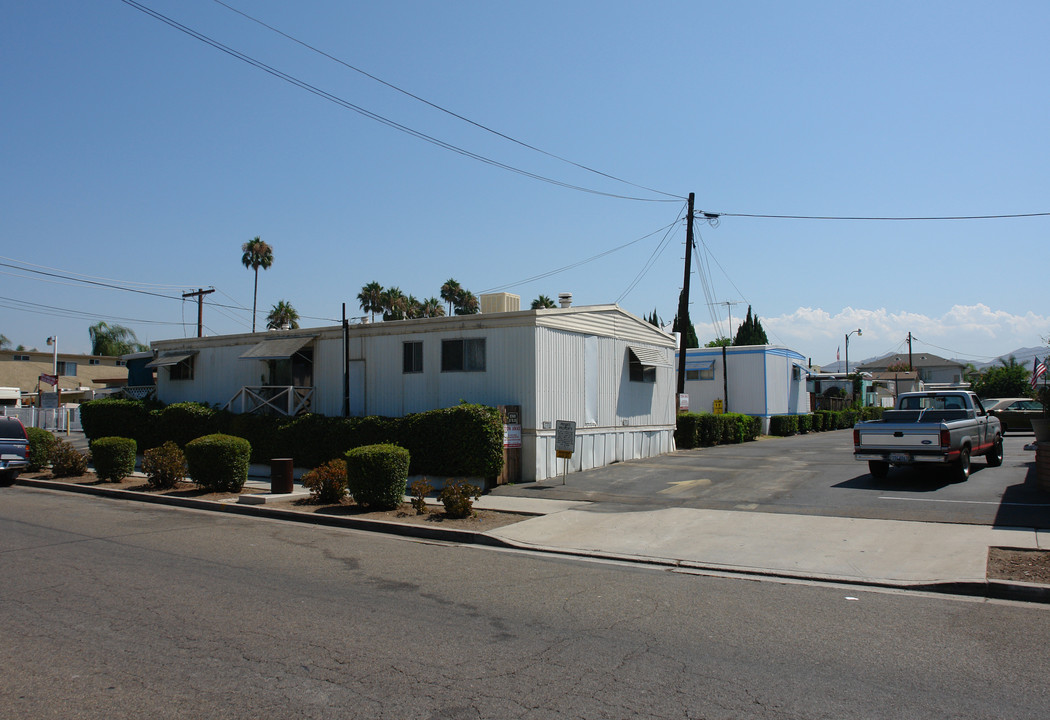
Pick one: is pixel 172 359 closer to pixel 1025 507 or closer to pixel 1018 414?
pixel 1025 507

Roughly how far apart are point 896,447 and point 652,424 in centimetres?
904

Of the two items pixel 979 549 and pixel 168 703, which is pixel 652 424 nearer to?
pixel 979 549

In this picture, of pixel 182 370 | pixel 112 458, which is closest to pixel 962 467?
pixel 112 458

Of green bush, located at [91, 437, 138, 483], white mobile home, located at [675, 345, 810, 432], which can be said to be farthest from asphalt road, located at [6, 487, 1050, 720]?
white mobile home, located at [675, 345, 810, 432]

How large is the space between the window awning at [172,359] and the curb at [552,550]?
6.95 metres

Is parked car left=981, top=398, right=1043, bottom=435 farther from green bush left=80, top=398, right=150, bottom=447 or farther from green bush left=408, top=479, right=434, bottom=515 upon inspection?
green bush left=80, top=398, right=150, bottom=447

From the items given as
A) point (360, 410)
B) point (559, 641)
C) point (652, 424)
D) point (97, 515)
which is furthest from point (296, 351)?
point (559, 641)

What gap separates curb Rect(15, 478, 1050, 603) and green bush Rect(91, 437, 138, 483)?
746 millimetres

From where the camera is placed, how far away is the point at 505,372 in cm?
1767

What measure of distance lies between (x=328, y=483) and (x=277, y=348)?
28.9ft

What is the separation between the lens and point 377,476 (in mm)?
13148

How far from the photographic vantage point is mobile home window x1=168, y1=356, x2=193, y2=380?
24.5 metres

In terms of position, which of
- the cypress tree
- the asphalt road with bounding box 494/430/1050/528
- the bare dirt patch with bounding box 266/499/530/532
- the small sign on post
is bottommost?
the bare dirt patch with bounding box 266/499/530/532

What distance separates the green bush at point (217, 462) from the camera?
52.5 ft
